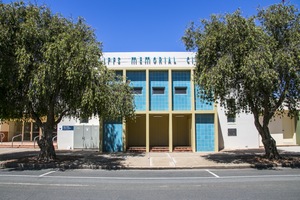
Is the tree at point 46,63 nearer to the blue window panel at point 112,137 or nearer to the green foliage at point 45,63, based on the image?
the green foliage at point 45,63

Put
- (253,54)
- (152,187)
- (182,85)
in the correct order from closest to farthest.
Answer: (152,187), (253,54), (182,85)

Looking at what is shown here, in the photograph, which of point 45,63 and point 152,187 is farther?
point 45,63

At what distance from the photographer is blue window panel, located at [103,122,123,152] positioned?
882 inches

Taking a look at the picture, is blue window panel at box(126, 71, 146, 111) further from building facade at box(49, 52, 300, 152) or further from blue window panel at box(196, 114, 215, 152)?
blue window panel at box(196, 114, 215, 152)

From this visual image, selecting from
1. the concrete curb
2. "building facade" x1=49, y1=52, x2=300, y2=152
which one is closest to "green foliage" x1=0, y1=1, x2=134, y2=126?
the concrete curb

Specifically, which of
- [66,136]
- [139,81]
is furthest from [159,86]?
[66,136]

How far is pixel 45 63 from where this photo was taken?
44.1ft

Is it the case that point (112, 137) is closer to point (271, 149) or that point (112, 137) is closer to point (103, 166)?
point (103, 166)

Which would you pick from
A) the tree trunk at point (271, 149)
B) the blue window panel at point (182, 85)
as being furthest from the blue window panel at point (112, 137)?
the tree trunk at point (271, 149)

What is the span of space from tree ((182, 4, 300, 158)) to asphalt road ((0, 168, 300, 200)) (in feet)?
14.6

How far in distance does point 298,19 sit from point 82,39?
10.9m

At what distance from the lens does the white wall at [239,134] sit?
2375 cm

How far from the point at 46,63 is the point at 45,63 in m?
0.05

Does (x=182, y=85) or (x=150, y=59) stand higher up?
(x=150, y=59)
